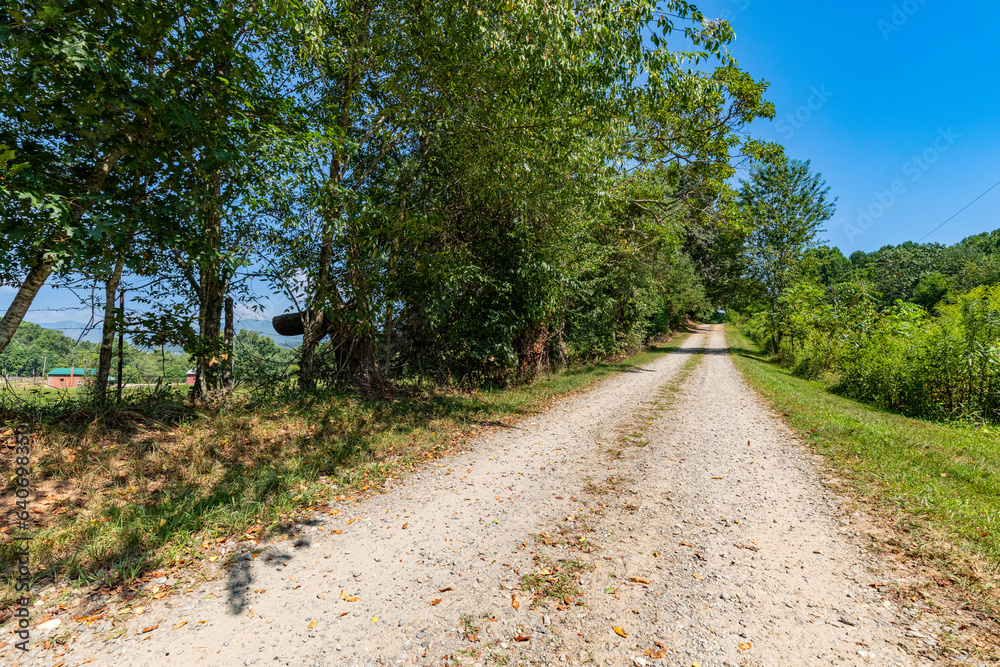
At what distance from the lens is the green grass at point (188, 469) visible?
3547mm

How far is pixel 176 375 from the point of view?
6824 mm

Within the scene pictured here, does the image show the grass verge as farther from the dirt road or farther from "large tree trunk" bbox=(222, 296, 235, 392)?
"large tree trunk" bbox=(222, 296, 235, 392)

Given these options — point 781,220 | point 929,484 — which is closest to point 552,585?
point 929,484

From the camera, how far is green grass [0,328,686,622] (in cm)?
355

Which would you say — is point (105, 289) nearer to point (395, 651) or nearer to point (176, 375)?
point (176, 375)

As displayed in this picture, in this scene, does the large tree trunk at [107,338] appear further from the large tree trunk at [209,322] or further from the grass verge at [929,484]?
the grass verge at [929,484]

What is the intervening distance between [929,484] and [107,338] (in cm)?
1099

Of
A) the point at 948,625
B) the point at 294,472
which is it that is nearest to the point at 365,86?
the point at 294,472

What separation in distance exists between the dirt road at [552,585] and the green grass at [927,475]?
0.57m

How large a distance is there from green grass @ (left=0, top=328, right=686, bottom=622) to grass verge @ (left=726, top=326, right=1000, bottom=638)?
5426 mm

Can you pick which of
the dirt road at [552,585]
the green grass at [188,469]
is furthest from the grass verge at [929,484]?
the green grass at [188,469]

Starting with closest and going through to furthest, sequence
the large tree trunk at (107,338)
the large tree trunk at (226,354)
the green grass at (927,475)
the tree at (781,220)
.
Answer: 1. the green grass at (927,475)
2. the large tree trunk at (107,338)
3. the large tree trunk at (226,354)
4. the tree at (781,220)

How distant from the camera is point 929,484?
5238 millimetres

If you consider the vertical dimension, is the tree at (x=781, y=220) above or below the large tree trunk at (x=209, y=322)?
above
